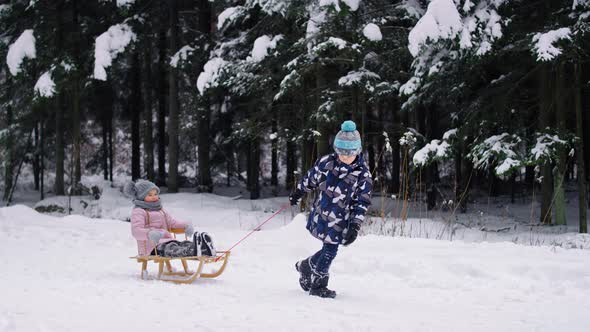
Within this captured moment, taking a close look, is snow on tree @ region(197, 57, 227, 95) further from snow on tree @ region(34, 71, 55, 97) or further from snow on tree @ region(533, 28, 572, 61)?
snow on tree @ region(533, 28, 572, 61)

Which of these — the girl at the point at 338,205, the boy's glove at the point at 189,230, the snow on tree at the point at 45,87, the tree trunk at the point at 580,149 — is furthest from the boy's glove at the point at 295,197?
the snow on tree at the point at 45,87

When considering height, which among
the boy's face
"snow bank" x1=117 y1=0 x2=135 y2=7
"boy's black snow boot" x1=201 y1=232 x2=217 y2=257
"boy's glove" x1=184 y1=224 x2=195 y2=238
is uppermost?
"snow bank" x1=117 y1=0 x2=135 y2=7

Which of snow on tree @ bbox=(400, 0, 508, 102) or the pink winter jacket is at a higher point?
snow on tree @ bbox=(400, 0, 508, 102)

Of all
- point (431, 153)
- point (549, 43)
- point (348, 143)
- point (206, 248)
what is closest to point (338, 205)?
point (348, 143)

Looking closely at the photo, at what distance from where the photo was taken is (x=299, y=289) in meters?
5.62

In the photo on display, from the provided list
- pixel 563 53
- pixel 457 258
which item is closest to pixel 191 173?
pixel 563 53

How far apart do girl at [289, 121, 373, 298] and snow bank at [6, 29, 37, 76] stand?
50.9ft

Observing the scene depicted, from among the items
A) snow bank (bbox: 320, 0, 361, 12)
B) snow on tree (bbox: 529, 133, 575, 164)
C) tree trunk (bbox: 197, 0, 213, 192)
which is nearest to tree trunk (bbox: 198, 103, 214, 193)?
tree trunk (bbox: 197, 0, 213, 192)

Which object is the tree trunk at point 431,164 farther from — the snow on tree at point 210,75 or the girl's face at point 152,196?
the girl's face at point 152,196

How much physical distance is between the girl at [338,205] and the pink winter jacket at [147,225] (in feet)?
5.70

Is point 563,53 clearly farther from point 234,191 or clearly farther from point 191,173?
point 191,173

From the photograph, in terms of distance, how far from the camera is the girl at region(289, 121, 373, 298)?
205 inches

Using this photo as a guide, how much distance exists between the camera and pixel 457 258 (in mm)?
6426

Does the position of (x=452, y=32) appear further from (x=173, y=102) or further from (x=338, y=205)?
(x=173, y=102)
